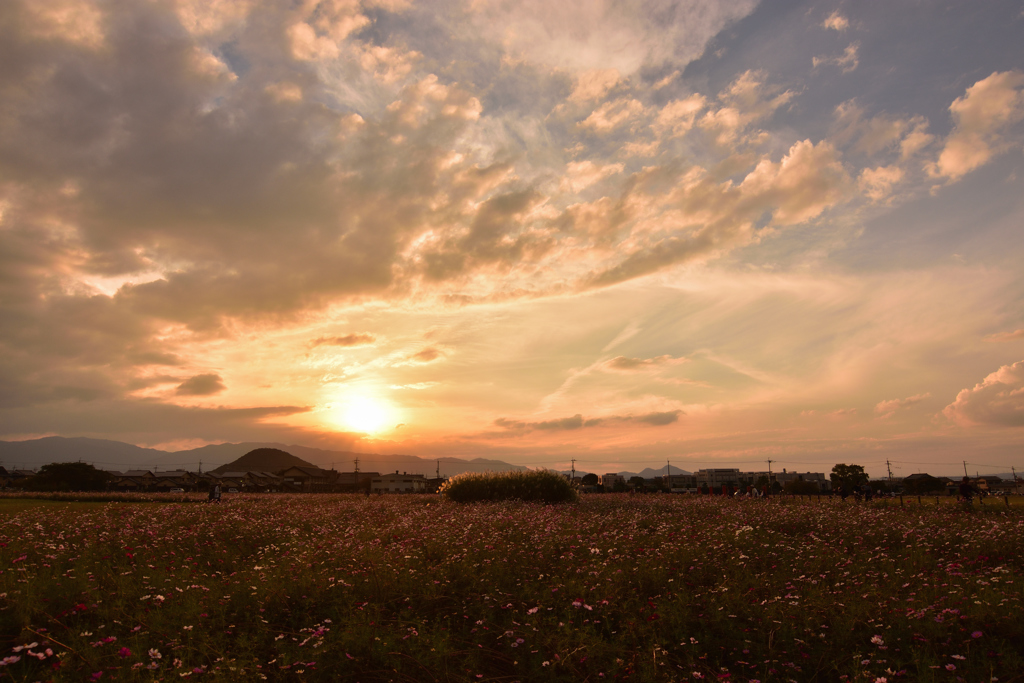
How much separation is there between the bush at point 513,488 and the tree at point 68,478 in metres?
68.4

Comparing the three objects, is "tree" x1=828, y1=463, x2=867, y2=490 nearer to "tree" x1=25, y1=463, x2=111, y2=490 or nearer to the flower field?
the flower field

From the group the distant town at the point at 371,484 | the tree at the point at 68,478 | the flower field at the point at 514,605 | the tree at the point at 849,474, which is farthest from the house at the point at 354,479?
the flower field at the point at 514,605

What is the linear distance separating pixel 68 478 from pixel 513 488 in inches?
3086

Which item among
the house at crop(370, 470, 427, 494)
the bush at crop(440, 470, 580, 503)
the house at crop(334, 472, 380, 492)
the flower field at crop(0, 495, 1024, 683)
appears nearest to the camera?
the flower field at crop(0, 495, 1024, 683)

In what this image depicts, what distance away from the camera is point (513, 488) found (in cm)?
2783

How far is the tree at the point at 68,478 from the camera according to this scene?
70.7 m

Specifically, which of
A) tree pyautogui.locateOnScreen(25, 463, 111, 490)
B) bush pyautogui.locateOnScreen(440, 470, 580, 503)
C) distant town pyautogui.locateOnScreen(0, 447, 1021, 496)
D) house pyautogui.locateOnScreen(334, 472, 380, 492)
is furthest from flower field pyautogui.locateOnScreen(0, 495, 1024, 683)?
house pyautogui.locateOnScreen(334, 472, 380, 492)

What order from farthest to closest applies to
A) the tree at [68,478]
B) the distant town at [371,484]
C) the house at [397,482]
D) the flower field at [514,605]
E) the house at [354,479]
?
1. the house at [397,482]
2. the house at [354,479]
3. the tree at [68,478]
4. the distant town at [371,484]
5. the flower field at [514,605]

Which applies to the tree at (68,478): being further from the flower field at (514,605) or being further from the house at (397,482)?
the flower field at (514,605)

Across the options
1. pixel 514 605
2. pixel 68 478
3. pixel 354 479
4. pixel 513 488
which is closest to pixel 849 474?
pixel 513 488

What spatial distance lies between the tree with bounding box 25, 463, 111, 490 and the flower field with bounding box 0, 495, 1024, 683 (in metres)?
75.0

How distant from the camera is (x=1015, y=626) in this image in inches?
307

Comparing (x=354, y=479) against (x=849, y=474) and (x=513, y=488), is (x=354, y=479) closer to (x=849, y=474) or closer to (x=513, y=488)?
(x=849, y=474)

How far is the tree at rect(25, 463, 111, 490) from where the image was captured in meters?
70.7
